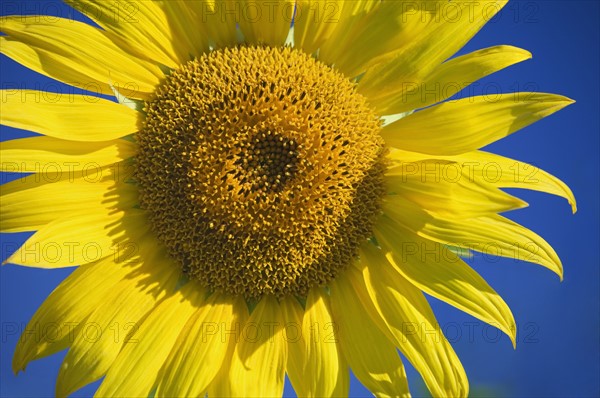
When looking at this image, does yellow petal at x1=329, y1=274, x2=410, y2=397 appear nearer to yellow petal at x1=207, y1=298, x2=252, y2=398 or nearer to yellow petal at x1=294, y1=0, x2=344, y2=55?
yellow petal at x1=207, y1=298, x2=252, y2=398

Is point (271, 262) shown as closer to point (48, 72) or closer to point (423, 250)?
point (423, 250)

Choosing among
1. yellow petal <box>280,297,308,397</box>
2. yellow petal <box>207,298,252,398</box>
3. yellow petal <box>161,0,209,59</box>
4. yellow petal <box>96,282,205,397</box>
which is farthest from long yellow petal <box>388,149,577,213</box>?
yellow petal <box>96,282,205,397</box>

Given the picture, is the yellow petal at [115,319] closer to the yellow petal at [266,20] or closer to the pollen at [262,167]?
the pollen at [262,167]

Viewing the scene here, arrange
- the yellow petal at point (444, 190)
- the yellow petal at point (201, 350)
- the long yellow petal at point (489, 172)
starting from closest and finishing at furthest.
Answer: the yellow petal at point (444, 190) → the long yellow petal at point (489, 172) → the yellow petal at point (201, 350)

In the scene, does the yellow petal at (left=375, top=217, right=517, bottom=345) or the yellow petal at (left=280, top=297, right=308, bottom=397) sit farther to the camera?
the yellow petal at (left=280, top=297, right=308, bottom=397)

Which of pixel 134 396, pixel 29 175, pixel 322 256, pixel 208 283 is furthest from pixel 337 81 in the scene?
pixel 134 396

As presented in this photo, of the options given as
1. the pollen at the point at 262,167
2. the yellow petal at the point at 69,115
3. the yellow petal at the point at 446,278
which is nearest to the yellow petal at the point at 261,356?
the pollen at the point at 262,167
